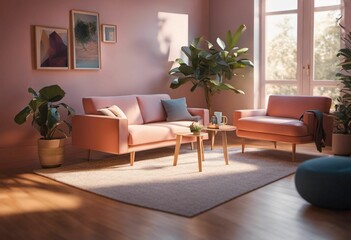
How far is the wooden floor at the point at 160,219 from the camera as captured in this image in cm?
296

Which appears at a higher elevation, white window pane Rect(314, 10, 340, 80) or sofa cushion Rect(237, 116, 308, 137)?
white window pane Rect(314, 10, 340, 80)

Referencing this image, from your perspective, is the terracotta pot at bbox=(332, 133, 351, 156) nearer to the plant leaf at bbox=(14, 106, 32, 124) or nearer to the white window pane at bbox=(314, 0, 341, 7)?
the white window pane at bbox=(314, 0, 341, 7)

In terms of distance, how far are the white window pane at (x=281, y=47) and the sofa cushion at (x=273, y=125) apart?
156 centimetres

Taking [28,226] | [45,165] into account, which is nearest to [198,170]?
[45,165]

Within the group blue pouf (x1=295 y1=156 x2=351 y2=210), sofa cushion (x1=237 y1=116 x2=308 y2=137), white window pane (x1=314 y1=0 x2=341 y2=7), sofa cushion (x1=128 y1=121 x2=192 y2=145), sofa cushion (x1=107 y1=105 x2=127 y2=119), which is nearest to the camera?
blue pouf (x1=295 y1=156 x2=351 y2=210)

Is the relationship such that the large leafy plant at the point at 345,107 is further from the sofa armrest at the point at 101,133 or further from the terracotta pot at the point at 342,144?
the sofa armrest at the point at 101,133

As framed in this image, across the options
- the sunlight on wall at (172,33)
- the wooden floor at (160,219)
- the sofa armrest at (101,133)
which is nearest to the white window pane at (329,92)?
the sunlight on wall at (172,33)

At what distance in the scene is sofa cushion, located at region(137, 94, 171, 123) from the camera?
6.04 m

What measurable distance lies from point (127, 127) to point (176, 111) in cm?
125

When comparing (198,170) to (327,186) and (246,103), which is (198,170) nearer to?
(327,186)

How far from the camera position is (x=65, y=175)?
15.7 ft

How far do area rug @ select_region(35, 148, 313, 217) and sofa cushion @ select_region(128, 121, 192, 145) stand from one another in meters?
0.31

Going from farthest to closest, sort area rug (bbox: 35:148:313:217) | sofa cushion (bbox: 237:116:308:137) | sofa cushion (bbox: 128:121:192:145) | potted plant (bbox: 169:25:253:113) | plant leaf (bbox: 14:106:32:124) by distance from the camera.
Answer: potted plant (bbox: 169:25:253:113) < sofa cushion (bbox: 237:116:308:137) < sofa cushion (bbox: 128:121:192:145) < plant leaf (bbox: 14:106:32:124) < area rug (bbox: 35:148:313:217)

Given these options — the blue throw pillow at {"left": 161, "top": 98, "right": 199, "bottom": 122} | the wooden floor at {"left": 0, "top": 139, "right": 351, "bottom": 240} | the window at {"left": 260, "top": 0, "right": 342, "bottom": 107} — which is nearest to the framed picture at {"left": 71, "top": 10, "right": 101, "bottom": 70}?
the blue throw pillow at {"left": 161, "top": 98, "right": 199, "bottom": 122}
